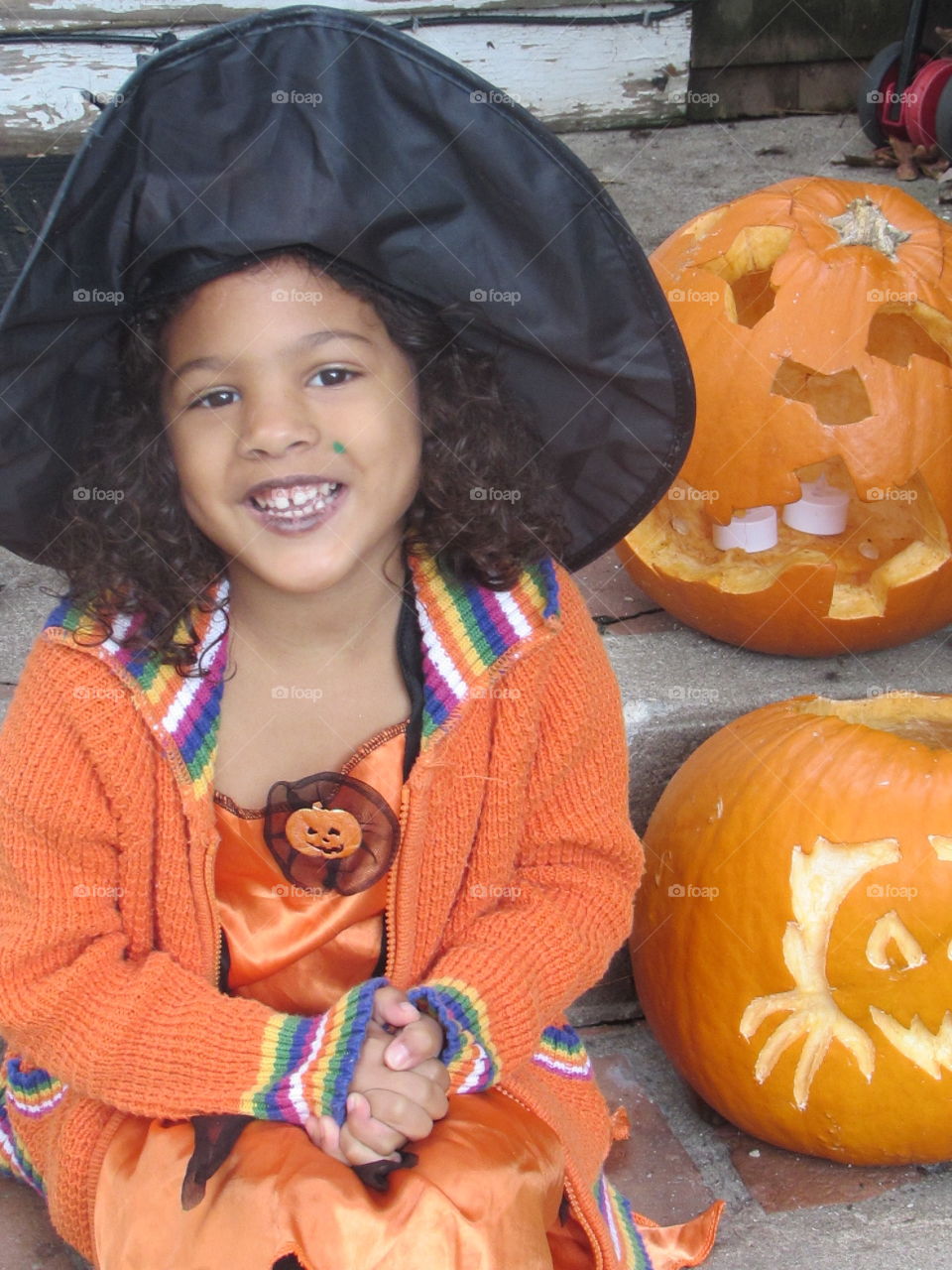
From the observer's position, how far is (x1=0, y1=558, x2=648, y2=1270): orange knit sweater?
1.37m

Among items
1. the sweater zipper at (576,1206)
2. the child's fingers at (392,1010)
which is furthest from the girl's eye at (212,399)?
the sweater zipper at (576,1206)

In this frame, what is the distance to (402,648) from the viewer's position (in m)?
1.55

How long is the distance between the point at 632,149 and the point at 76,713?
2.98 m

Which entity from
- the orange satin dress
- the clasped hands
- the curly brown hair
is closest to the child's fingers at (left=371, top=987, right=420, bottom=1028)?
the clasped hands

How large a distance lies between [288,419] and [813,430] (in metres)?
1.04

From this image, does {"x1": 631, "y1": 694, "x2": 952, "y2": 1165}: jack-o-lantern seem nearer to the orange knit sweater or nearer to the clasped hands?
the orange knit sweater

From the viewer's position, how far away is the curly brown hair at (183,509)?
4.57ft

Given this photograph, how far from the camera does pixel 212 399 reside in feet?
4.46

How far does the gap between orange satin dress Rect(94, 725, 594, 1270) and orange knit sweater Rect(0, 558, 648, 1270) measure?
0.04 m

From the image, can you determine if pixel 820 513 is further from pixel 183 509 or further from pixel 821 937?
→ pixel 183 509

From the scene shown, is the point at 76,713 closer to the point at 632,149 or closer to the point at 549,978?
the point at 549,978

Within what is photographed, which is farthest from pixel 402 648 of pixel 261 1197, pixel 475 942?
pixel 261 1197

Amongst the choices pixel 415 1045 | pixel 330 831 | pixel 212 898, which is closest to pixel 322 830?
pixel 330 831

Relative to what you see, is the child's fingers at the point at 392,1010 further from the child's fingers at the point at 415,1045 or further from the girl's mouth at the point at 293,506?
the girl's mouth at the point at 293,506
